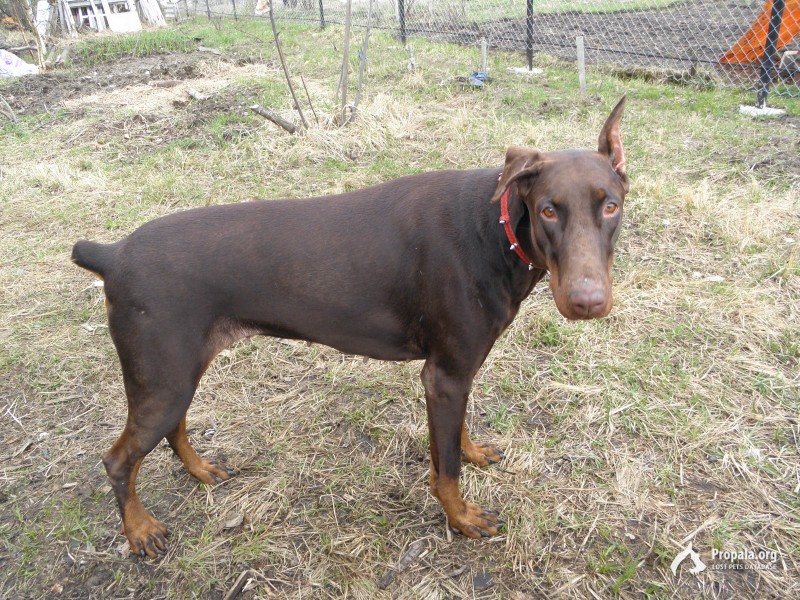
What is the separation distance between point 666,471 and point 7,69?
14308mm

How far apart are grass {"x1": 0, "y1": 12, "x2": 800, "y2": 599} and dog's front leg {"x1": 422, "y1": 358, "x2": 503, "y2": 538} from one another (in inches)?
4.0

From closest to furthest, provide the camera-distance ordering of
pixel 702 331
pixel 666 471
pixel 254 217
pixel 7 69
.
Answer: pixel 254 217
pixel 666 471
pixel 702 331
pixel 7 69

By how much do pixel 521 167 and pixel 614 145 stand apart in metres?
0.37

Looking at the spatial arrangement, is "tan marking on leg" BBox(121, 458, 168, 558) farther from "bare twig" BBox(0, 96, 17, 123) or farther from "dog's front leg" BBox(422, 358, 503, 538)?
"bare twig" BBox(0, 96, 17, 123)

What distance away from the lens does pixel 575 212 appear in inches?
74.7

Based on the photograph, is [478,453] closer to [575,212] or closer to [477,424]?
[477,424]

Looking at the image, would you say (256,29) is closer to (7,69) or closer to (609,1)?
(7,69)

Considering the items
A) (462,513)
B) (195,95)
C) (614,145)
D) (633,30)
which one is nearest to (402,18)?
(633,30)

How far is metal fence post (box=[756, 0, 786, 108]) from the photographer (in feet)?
22.5

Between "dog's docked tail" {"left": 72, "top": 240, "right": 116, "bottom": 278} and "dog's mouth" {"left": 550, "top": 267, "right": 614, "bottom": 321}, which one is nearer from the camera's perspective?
"dog's mouth" {"left": 550, "top": 267, "right": 614, "bottom": 321}

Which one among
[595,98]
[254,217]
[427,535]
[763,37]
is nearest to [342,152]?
[595,98]

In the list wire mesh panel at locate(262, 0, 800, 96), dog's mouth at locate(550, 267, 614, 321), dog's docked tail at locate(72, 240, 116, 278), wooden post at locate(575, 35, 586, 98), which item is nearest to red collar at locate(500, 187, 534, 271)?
dog's mouth at locate(550, 267, 614, 321)

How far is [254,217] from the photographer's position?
2.39 m

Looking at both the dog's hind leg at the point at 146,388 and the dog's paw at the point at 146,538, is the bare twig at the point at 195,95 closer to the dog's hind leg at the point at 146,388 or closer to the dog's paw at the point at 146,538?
the dog's hind leg at the point at 146,388
